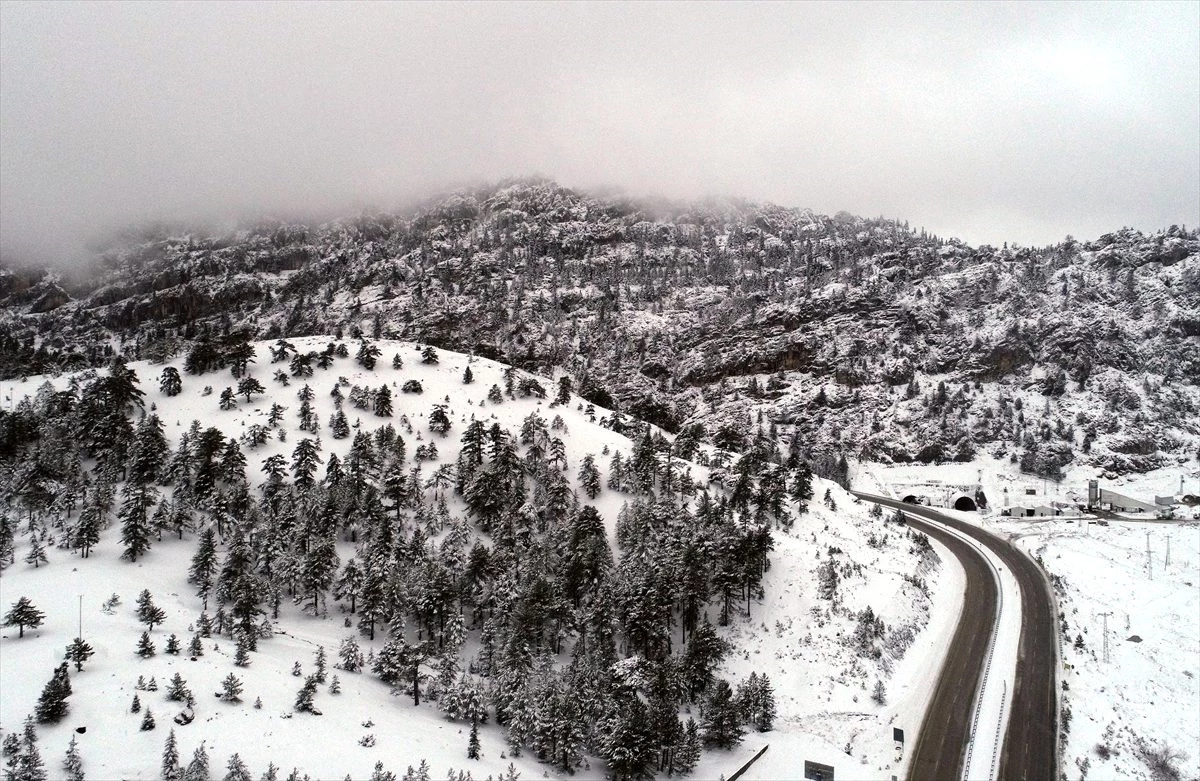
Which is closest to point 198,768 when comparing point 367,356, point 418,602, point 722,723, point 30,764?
point 30,764

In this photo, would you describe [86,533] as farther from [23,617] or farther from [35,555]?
[23,617]

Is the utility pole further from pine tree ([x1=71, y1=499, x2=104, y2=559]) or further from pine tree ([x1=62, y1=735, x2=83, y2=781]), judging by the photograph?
pine tree ([x1=71, y1=499, x2=104, y2=559])

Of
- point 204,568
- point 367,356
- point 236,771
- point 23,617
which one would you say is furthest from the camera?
point 367,356

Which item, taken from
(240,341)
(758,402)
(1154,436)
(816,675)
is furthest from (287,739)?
(1154,436)

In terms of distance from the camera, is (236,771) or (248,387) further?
(248,387)

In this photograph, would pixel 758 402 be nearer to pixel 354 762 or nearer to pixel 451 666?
pixel 451 666

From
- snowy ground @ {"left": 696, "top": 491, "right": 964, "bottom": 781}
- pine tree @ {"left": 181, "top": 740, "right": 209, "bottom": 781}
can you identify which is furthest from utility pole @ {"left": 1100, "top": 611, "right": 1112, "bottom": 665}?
pine tree @ {"left": 181, "top": 740, "right": 209, "bottom": 781}
